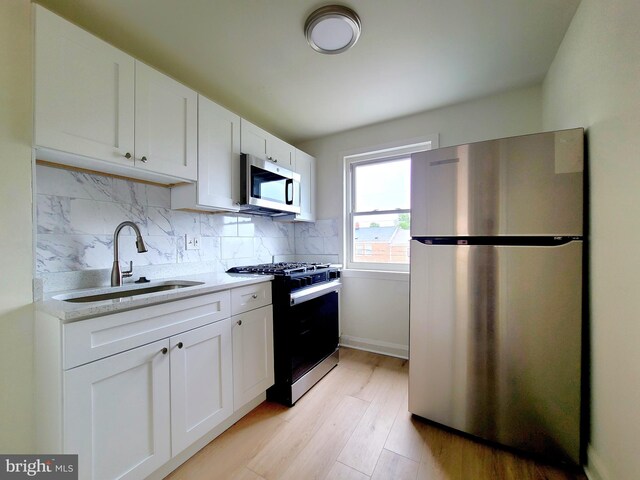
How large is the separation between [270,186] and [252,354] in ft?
4.40

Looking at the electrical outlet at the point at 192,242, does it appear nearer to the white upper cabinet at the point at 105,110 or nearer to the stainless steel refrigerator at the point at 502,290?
the white upper cabinet at the point at 105,110

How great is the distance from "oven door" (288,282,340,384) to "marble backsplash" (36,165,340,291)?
32.4 inches

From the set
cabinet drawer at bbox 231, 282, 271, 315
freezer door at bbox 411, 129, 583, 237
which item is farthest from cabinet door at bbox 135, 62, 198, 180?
freezer door at bbox 411, 129, 583, 237

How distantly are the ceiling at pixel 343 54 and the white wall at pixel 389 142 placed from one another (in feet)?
0.49

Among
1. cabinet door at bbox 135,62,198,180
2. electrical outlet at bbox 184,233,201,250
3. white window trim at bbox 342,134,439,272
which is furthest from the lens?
white window trim at bbox 342,134,439,272

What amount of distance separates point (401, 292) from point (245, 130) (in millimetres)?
2061

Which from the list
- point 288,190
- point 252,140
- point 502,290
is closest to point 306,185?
point 288,190

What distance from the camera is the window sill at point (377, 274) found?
2541 millimetres

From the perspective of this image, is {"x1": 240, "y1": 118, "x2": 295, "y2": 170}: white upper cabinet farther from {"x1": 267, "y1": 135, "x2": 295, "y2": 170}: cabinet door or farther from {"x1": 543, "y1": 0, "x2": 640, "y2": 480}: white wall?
{"x1": 543, "y1": 0, "x2": 640, "y2": 480}: white wall

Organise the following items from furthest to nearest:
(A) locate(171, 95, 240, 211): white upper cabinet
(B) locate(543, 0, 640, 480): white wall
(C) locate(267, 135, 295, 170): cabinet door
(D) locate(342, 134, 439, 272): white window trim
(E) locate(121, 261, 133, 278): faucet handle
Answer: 1. (D) locate(342, 134, 439, 272): white window trim
2. (C) locate(267, 135, 295, 170): cabinet door
3. (A) locate(171, 95, 240, 211): white upper cabinet
4. (E) locate(121, 261, 133, 278): faucet handle
5. (B) locate(543, 0, 640, 480): white wall

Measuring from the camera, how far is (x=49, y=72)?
1109 mm

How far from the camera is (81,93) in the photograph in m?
1.20

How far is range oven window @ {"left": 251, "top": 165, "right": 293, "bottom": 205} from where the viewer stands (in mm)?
2084

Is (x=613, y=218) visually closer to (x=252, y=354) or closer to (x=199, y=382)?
(x=252, y=354)
